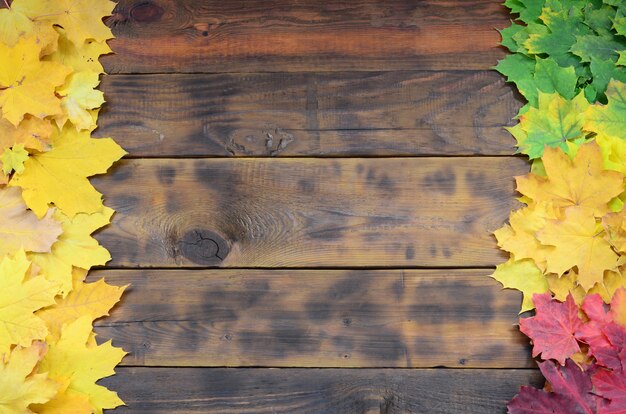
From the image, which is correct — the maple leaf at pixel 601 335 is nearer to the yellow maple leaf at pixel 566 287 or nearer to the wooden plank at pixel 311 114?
the yellow maple leaf at pixel 566 287

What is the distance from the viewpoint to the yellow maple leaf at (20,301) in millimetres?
1119

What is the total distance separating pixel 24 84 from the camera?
1220mm

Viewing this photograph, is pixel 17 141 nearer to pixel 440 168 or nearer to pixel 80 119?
pixel 80 119

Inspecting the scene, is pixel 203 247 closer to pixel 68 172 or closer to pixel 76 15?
pixel 68 172

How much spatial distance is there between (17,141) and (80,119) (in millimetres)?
119

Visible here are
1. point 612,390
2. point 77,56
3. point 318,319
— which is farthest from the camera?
point 77,56

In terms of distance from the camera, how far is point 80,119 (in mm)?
1251

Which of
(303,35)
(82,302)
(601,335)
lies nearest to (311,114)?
(303,35)

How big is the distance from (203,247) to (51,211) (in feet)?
0.92

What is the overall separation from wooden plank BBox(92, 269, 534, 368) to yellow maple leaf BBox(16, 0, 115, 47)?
48 centimetres

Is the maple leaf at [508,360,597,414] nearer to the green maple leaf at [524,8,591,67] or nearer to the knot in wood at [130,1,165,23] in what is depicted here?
the green maple leaf at [524,8,591,67]

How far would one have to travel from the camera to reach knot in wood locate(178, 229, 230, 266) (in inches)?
47.8

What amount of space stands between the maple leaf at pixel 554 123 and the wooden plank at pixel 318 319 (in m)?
0.26

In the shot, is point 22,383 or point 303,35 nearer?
point 22,383
